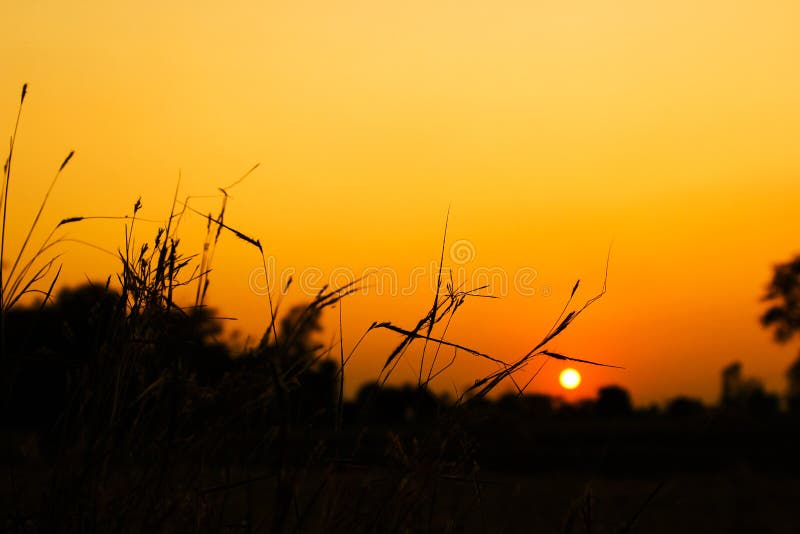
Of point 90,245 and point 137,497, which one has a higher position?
point 90,245

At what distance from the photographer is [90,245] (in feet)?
6.50

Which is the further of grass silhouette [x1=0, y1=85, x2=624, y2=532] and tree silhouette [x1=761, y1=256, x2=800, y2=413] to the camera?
tree silhouette [x1=761, y1=256, x2=800, y2=413]

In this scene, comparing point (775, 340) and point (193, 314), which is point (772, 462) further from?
point (775, 340)

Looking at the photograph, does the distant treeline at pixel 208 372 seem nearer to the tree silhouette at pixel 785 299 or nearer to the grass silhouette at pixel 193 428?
the grass silhouette at pixel 193 428

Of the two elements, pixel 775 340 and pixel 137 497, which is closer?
pixel 137 497

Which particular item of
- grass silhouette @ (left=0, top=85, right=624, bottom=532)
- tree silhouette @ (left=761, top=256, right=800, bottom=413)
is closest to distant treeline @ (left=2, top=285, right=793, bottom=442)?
grass silhouette @ (left=0, top=85, right=624, bottom=532)

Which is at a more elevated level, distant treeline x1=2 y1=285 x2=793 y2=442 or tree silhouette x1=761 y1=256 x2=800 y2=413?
tree silhouette x1=761 y1=256 x2=800 y2=413

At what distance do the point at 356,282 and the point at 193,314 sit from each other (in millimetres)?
314

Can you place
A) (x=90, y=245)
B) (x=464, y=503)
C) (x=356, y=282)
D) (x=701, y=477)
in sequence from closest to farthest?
(x=356, y=282)
(x=90, y=245)
(x=464, y=503)
(x=701, y=477)

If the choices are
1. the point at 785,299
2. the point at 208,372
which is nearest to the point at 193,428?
the point at 208,372

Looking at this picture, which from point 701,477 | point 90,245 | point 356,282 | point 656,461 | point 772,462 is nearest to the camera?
point 356,282

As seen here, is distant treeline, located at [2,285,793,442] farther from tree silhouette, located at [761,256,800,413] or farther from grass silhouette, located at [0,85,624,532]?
tree silhouette, located at [761,256,800,413]

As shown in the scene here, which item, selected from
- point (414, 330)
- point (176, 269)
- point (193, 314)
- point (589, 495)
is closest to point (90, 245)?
point (176, 269)

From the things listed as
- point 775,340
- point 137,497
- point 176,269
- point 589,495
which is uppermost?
point 775,340
